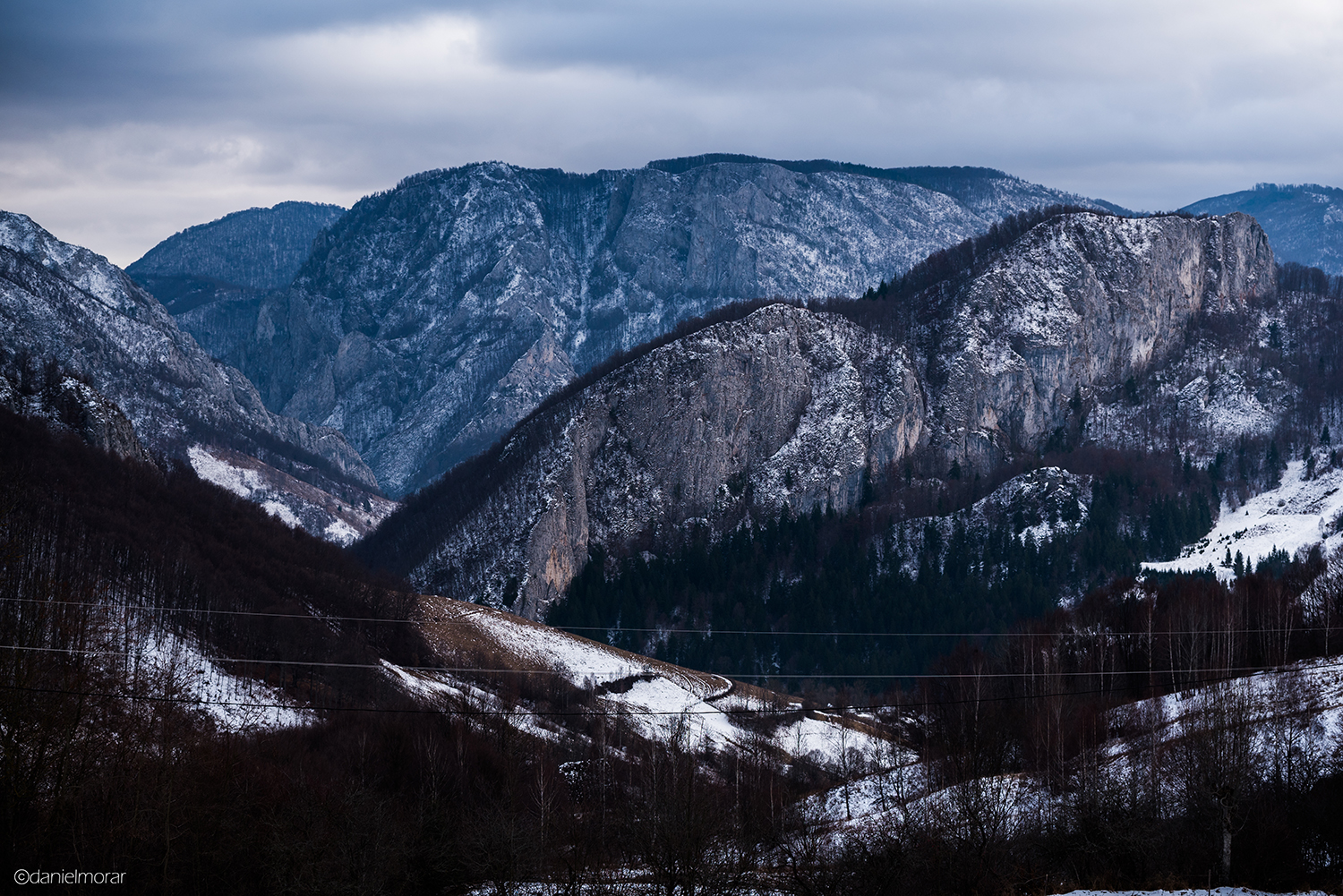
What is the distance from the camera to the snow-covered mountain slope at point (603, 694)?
13862 centimetres

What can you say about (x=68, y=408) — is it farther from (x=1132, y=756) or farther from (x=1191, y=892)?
(x=1191, y=892)

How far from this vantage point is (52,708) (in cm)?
7094

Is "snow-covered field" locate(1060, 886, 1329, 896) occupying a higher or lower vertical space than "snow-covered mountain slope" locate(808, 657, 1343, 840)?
lower

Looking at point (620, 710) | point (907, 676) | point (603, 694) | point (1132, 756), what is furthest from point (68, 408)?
point (1132, 756)

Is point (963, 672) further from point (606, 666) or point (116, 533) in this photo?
point (116, 533)

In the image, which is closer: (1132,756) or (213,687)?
(1132,756)

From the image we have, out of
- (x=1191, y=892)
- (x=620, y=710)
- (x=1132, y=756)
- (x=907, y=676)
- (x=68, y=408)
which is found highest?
(x=68, y=408)

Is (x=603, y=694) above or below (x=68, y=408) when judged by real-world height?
below

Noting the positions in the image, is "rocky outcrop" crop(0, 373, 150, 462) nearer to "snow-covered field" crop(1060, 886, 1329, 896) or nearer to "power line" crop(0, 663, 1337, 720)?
"power line" crop(0, 663, 1337, 720)

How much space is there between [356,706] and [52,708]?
6242 centimetres

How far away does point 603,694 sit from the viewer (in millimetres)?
166750

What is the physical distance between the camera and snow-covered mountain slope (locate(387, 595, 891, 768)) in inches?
5458

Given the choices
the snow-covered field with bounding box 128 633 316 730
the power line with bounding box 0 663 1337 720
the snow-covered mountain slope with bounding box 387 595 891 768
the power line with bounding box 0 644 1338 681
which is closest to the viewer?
the power line with bounding box 0 663 1337 720

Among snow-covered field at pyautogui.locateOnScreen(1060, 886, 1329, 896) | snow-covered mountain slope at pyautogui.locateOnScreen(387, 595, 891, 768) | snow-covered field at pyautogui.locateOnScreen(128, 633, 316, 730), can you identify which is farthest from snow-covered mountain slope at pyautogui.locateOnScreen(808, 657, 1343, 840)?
snow-covered field at pyautogui.locateOnScreen(128, 633, 316, 730)
